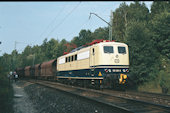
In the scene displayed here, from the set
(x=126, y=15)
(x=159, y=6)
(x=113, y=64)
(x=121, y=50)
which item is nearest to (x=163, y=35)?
(x=121, y=50)

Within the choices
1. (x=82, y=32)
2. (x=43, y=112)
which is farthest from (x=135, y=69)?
(x=82, y=32)

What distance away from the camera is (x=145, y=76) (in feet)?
59.6

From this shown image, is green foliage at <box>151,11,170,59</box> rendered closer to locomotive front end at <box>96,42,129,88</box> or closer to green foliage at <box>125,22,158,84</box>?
green foliage at <box>125,22,158,84</box>

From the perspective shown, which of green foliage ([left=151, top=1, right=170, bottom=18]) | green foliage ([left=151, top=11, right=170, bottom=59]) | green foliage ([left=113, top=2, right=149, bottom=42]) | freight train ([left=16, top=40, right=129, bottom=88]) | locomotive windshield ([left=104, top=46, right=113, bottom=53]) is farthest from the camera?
green foliage ([left=113, top=2, right=149, bottom=42])

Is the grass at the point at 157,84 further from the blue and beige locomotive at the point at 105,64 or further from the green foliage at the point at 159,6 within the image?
the green foliage at the point at 159,6

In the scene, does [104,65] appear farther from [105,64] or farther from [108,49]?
[108,49]

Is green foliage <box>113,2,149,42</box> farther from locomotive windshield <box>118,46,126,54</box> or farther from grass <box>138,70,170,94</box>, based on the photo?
locomotive windshield <box>118,46,126,54</box>

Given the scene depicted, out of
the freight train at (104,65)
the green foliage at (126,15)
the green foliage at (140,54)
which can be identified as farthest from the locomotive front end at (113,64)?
the green foliage at (126,15)

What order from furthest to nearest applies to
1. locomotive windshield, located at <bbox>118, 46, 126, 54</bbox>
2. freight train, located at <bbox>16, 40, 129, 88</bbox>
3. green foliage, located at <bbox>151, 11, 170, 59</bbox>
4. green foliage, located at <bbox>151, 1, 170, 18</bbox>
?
1. green foliage, located at <bbox>151, 1, 170, 18</bbox>
2. green foliage, located at <bbox>151, 11, 170, 59</bbox>
3. locomotive windshield, located at <bbox>118, 46, 126, 54</bbox>
4. freight train, located at <bbox>16, 40, 129, 88</bbox>

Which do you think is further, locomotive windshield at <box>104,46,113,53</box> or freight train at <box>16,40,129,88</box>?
locomotive windshield at <box>104,46,113,53</box>

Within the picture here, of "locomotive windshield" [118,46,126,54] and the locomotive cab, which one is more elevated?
"locomotive windshield" [118,46,126,54]

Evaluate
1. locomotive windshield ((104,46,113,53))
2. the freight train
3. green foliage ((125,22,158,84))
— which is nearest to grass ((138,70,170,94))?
green foliage ((125,22,158,84))

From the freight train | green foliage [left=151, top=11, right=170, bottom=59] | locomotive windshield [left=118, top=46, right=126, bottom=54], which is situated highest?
green foliage [left=151, top=11, right=170, bottom=59]

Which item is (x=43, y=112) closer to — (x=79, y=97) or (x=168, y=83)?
(x=79, y=97)
